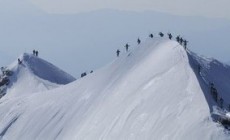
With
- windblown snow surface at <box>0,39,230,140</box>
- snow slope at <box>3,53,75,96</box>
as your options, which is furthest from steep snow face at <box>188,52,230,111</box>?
snow slope at <box>3,53,75,96</box>

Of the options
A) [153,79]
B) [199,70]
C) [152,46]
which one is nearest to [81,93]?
[152,46]

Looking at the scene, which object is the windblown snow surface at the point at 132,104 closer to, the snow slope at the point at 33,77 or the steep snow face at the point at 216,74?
the steep snow face at the point at 216,74

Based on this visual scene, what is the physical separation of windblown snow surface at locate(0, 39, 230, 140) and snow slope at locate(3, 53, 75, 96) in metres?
25.9

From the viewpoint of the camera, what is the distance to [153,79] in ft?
288

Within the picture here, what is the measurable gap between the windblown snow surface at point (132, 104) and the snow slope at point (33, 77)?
25871 mm

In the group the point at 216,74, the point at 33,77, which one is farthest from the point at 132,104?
the point at 33,77

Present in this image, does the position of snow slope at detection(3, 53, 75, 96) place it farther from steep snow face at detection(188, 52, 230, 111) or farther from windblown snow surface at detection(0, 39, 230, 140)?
steep snow face at detection(188, 52, 230, 111)

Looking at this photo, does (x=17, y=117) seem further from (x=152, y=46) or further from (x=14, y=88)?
(x=14, y=88)

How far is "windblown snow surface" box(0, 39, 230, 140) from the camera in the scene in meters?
68.5

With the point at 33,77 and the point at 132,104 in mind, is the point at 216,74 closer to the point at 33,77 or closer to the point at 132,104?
the point at 132,104

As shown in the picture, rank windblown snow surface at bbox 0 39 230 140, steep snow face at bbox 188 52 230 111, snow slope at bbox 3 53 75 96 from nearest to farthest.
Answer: windblown snow surface at bbox 0 39 230 140 < steep snow face at bbox 188 52 230 111 < snow slope at bbox 3 53 75 96

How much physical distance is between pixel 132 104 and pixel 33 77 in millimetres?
80919

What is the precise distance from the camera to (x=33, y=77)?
529 feet

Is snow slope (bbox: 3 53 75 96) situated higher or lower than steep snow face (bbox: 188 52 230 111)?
lower
